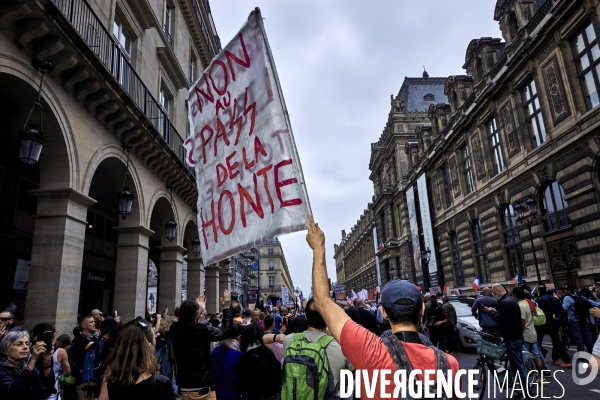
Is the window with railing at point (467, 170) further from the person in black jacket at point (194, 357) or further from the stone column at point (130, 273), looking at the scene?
the person in black jacket at point (194, 357)

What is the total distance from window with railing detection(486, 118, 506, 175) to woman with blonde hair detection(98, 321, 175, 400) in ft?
81.3

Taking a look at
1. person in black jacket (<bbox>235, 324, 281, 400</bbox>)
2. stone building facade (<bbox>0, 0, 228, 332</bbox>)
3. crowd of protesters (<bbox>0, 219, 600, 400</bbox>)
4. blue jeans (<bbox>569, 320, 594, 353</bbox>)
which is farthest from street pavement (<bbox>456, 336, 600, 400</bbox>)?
stone building facade (<bbox>0, 0, 228, 332</bbox>)

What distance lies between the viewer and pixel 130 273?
10289 mm

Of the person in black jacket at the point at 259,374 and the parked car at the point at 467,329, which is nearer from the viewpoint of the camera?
the person in black jacket at the point at 259,374

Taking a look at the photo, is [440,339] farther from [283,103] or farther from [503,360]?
[283,103]

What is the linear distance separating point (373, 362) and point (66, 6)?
29.1 feet

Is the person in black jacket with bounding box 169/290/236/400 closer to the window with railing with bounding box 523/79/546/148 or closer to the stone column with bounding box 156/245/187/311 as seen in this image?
the stone column with bounding box 156/245/187/311

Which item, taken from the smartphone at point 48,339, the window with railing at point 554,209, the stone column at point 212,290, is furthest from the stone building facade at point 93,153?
the window with railing at point 554,209

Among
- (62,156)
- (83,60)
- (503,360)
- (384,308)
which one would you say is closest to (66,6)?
(83,60)

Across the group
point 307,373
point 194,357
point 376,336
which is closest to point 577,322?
point 307,373

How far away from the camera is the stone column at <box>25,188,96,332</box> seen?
22.5ft

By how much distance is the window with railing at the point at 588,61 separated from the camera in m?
15.0

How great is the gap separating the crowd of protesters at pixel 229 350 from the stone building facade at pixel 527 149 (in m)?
11.9

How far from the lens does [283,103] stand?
3.08m
